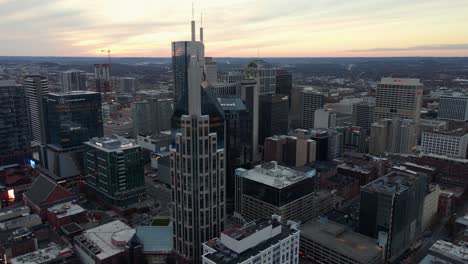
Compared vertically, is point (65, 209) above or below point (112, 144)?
below

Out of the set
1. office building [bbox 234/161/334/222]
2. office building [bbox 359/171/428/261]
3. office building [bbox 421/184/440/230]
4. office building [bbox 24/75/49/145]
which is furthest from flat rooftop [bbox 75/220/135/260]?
office building [bbox 24/75/49/145]

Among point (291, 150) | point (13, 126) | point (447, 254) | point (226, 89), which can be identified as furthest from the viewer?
point (291, 150)

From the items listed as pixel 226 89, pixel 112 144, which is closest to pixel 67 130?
pixel 112 144

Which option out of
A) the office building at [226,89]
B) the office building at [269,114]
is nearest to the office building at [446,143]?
the office building at [269,114]

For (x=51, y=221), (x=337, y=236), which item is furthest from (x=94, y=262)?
(x=337, y=236)

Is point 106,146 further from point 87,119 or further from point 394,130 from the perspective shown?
point 394,130

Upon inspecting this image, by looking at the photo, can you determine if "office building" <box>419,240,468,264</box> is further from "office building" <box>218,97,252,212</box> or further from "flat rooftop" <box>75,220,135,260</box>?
"flat rooftop" <box>75,220,135,260</box>

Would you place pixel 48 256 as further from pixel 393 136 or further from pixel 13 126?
pixel 393 136
